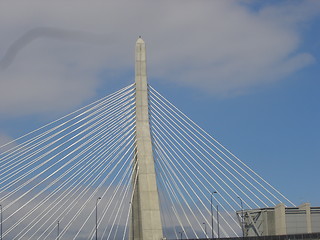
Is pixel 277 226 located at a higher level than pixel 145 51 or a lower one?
lower

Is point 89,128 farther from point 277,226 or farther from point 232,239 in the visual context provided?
point 277,226

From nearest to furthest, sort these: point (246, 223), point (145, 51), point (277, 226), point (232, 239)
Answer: point (145, 51) < point (232, 239) < point (277, 226) < point (246, 223)

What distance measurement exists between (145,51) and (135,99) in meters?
5.56

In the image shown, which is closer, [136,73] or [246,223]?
[136,73]

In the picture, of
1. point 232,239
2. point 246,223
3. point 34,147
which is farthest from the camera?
point 246,223

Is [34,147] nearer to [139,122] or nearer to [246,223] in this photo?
[139,122]

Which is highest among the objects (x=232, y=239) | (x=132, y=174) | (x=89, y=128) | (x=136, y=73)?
(x=136, y=73)

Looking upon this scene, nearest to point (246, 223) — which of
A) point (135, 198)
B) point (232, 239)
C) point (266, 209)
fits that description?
point (266, 209)

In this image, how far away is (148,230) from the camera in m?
60.5

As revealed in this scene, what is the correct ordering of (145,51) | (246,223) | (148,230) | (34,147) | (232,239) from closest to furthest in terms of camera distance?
(34,147) → (148,230) → (145,51) → (232,239) → (246,223)

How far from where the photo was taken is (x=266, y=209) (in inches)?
2990

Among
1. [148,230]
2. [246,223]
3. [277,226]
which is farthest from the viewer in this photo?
[246,223]

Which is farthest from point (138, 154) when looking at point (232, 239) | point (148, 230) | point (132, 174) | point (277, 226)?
point (277, 226)

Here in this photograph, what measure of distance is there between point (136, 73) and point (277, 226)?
23.7 m
